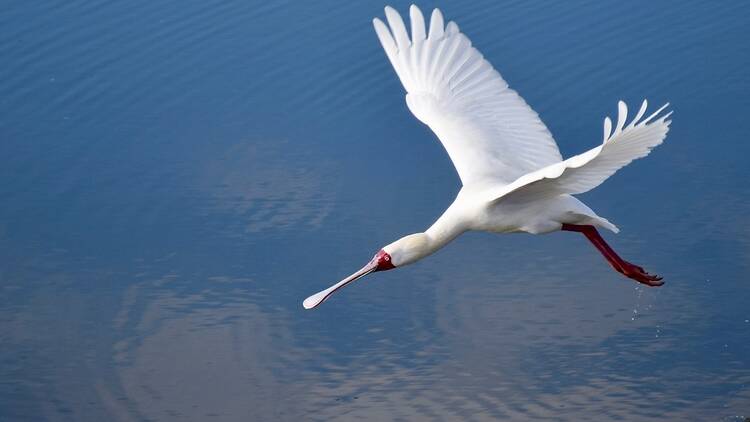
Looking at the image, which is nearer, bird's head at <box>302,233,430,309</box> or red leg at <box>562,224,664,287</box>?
bird's head at <box>302,233,430,309</box>

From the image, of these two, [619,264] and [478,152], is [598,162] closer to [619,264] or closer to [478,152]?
[619,264]

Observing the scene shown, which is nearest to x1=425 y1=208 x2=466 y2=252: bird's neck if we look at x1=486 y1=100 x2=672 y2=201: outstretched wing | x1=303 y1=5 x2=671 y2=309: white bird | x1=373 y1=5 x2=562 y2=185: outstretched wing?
x1=303 y1=5 x2=671 y2=309: white bird

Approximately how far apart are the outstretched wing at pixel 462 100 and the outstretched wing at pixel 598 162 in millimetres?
760

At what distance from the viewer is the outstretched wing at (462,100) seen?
7988 millimetres

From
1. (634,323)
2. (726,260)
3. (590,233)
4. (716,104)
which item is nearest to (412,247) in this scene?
(590,233)

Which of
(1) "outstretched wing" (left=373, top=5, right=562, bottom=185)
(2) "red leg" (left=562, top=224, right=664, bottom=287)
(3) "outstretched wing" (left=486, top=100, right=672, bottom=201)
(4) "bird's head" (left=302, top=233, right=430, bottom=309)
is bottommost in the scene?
(2) "red leg" (left=562, top=224, right=664, bottom=287)

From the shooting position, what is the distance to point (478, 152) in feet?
26.0

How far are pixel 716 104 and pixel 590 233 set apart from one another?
429 cm

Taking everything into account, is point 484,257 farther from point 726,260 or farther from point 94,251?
point 94,251

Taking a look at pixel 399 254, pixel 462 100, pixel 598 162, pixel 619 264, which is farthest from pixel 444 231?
pixel 598 162

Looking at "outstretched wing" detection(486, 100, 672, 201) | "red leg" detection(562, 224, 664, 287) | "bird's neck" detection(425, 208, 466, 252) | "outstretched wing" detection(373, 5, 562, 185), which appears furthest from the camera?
"outstretched wing" detection(373, 5, 562, 185)

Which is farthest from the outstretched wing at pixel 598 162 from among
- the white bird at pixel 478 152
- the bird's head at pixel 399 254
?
the bird's head at pixel 399 254

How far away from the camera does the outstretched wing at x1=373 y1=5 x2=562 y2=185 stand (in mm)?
7988

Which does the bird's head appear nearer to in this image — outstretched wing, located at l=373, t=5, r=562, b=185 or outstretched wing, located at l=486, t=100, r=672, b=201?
outstretched wing, located at l=486, t=100, r=672, b=201
